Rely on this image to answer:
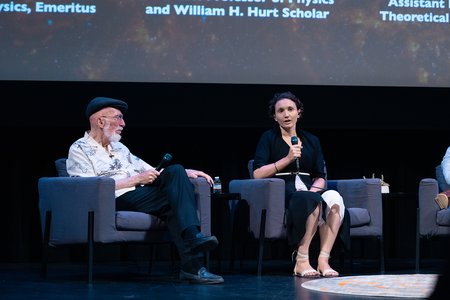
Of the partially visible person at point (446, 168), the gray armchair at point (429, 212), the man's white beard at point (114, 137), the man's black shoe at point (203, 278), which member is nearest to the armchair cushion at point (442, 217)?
the gray armchair at point (429, 212)

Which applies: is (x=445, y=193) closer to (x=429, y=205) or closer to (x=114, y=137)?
(x=429, y=205)

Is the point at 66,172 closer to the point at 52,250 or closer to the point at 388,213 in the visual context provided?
the point at 52,250

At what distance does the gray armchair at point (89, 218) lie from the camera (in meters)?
4.06

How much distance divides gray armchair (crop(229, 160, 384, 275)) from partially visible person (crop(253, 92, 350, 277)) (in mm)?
87

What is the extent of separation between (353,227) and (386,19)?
1698mm

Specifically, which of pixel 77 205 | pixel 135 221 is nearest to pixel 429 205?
Result: pixel 135 221

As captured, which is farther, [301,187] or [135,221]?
[301,187]

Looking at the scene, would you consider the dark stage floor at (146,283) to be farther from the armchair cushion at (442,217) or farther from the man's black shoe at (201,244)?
the armchair cushion at (442,217)

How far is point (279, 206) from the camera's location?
4660 millimetres

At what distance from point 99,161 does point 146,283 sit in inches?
30.9

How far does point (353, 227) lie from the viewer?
15.8ft

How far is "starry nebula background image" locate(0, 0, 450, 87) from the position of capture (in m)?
5.48

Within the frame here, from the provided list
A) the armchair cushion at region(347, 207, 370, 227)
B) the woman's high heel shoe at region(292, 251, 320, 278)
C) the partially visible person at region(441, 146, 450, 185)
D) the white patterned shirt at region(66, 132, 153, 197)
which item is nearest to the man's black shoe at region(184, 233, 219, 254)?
the white patterned shirt at region(66, 132, 153, 197)

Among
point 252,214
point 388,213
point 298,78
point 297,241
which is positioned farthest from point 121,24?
point 388,213
